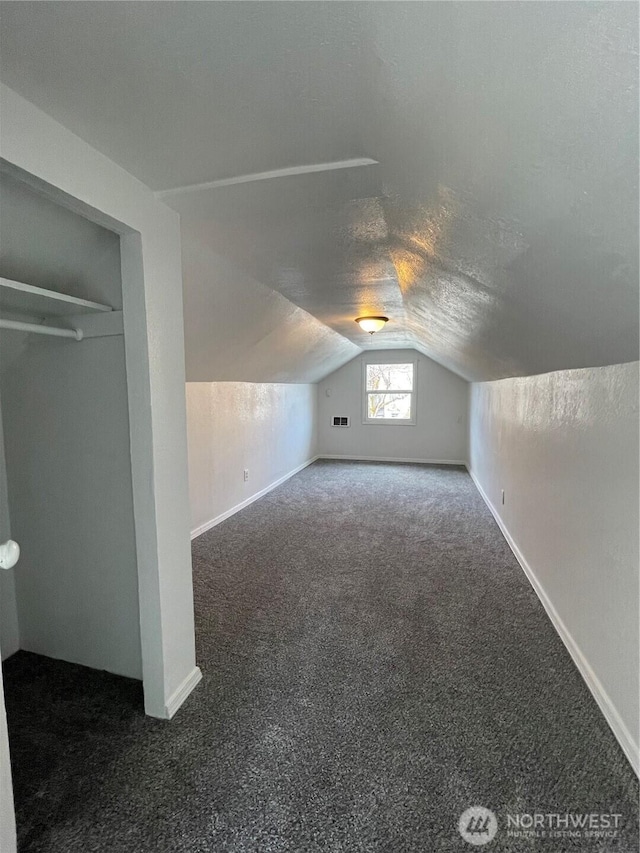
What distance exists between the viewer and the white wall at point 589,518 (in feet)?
4.69

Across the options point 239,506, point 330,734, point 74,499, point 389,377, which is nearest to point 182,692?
point 330,734

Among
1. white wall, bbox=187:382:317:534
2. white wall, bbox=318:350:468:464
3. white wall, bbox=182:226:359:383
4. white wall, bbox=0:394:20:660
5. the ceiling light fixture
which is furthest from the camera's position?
white wall, bbox=318:350:468:464

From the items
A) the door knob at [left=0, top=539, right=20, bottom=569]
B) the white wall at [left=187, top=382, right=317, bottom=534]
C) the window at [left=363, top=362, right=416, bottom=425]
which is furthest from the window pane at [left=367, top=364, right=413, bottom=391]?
the door knob at [left=0, top=539, right=20, bottom=569]

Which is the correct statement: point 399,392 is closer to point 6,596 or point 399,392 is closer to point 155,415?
point 155,415

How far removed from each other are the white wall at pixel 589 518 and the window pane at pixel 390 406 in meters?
3.89

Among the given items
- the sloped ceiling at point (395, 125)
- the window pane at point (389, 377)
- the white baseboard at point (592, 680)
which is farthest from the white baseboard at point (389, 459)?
the sloped ceiling at point (395, 125)

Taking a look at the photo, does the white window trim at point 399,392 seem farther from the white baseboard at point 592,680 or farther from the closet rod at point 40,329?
the closet rod at point 40,329

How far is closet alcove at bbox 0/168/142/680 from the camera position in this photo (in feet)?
5.06

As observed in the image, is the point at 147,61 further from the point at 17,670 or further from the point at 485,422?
the point at 485,422

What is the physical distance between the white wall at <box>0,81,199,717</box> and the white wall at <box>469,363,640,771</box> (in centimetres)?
171

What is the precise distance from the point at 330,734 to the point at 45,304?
1.96 m

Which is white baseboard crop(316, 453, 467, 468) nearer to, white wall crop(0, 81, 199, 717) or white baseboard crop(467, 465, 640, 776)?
white baseboard crop(467, 465, 640, 776)

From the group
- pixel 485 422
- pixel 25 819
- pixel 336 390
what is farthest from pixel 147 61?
pixel 336 390

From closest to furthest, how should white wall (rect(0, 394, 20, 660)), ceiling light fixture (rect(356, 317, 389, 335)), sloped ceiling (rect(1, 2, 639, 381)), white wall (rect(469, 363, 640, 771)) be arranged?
sloped ceiling (rect(1, 2, 639, 381)), white wall (rect(469, 363, 640, 771)), white wall (rect(0, 394, 20, 660)), ceiling light fixture (rect(356, 317, 389, 335))
